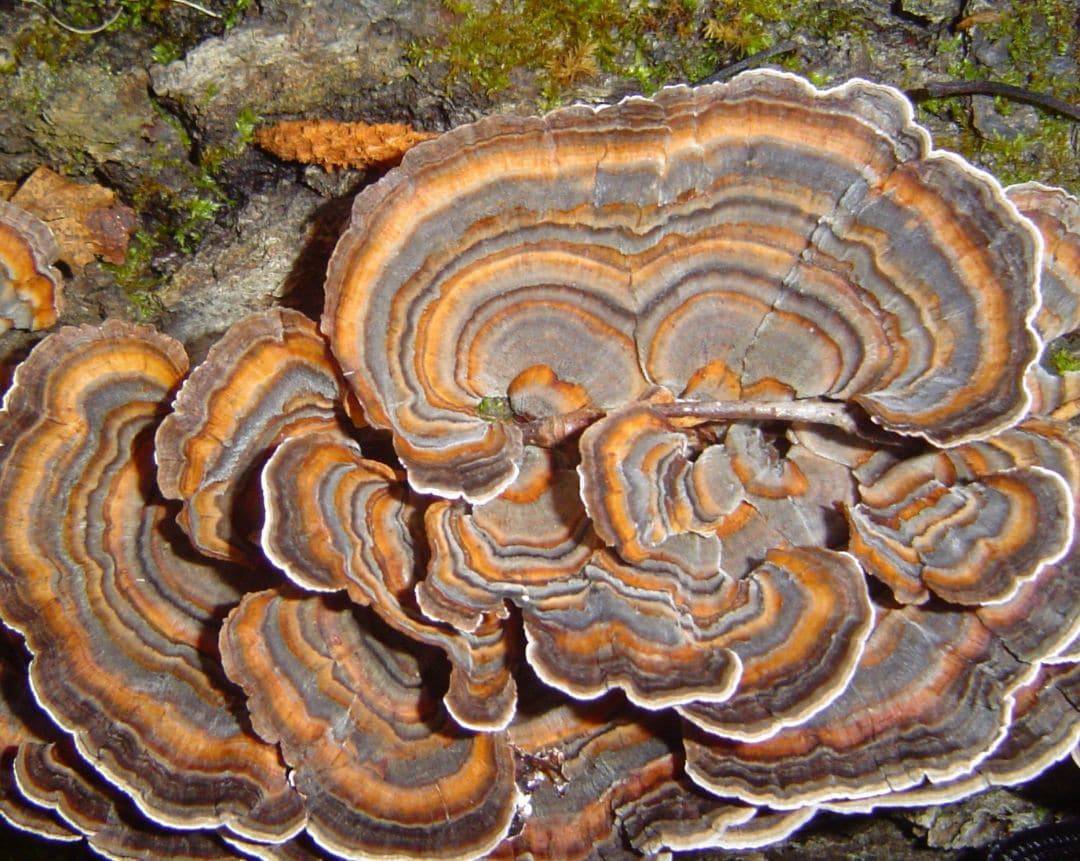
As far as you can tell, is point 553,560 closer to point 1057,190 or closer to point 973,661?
point 973,661

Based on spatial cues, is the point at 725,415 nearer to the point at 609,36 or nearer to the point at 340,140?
the point at 609,36

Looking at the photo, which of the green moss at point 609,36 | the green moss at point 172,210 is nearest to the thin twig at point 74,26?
the green moss at point 172,210

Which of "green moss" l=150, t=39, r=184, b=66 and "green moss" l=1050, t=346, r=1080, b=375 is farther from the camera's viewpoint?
"green moss" l=1050, t=346, r=1080, b=375

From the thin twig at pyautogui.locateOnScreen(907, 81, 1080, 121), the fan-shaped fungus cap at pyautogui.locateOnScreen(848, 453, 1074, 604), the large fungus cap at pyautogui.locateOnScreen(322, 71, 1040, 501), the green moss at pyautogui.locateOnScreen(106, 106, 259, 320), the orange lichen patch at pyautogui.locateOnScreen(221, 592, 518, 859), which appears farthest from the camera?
the green moss at pyautogui.locateOnScreen(106, 106, 259, 320)

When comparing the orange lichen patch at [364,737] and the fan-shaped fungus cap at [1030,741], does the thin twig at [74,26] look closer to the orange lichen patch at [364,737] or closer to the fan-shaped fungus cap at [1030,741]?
the orange lichen patch at [364,737]

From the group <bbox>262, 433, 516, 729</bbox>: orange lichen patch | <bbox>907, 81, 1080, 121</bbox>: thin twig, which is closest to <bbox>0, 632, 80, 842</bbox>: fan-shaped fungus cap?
<bbox>262, 433, 516, 729</bbox>: orange lichen patch

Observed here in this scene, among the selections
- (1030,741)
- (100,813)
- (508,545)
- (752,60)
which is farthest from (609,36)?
(100,813)

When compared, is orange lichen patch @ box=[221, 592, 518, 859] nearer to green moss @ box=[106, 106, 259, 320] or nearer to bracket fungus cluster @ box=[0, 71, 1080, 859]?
bracket fungus cluster @ box=[0, 71, 1080, 859]

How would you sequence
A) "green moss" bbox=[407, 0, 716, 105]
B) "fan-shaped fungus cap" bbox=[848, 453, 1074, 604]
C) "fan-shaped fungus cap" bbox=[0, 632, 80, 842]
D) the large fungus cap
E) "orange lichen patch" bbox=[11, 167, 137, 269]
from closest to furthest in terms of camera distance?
the large fungus cap < "fan-shaped fungus cap" bbox=[848, 453, 1074, 604] < "green moss" bbox=[407, 0, 716, 105] < "orange lichen patch" bbox=[11, 167, 137, 269] < "fan-shaped fungus cap" bbox=[0, 632, 80, 842]
